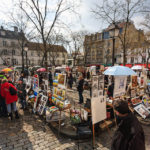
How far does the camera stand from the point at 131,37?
1686cm

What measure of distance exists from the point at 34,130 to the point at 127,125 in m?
3.59

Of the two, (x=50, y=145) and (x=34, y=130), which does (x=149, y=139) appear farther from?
(x=34, y=130)

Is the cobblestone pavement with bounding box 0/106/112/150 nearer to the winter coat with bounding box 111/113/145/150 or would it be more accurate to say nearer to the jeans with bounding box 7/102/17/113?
the jeans with bounding box 7/102/17/113

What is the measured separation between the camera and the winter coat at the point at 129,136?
146 centimetres

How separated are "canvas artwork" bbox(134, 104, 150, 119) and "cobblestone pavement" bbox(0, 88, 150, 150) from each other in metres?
0.71

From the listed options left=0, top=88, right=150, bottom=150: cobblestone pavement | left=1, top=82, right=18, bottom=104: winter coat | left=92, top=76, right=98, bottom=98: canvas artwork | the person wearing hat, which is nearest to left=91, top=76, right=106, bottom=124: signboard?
left=92, top=76, right=98, bottom=98: canvas artwork

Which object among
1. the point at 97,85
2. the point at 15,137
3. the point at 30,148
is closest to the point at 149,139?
the point at 97,85

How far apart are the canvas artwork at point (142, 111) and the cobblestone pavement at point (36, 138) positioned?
707mm

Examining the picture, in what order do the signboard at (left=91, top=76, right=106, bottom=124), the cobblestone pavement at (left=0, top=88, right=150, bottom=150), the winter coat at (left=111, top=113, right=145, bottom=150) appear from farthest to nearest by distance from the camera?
1. the signboard at (left=91, top=76, right=106, bottom=124)
2. the cobblestone pavement at (left=0, top=88, right=150, bottom=150)
3. the winter coat at (left=111, top=113, right=145, bottom=150)

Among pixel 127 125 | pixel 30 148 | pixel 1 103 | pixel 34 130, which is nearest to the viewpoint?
pixel 127 125

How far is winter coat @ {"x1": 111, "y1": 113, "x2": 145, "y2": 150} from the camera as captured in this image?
4.78 feet

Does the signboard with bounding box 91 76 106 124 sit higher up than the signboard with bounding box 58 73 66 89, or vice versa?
the signboard with bounding box 58 73 66 89

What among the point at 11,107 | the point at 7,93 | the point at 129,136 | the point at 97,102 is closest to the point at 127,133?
the point at 129,136

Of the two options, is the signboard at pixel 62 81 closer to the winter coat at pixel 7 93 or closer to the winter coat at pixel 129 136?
the winter coat at pixel 7 93
